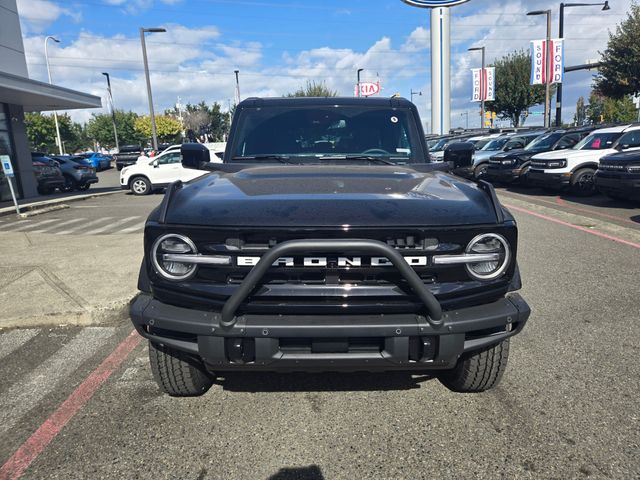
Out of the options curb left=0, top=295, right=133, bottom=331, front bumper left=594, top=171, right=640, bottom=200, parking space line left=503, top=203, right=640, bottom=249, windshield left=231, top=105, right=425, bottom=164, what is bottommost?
parking space line left=503, top=203, right=640, bottom=249

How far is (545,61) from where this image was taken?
26281 millimetres

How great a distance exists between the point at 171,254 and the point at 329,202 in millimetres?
816

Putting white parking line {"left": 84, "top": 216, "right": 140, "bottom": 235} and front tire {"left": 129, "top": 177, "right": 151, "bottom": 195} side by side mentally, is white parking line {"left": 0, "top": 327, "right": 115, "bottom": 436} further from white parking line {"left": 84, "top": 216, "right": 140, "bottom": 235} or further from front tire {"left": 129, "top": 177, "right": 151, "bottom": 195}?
front tire {"left": 129, "top": 177, "right": 151, "bottom": 195}

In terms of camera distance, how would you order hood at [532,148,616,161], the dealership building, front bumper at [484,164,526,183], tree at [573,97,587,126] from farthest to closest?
tree at [573,97,587,126]
the dealership building
front bumper at [484,164,526,183]
hood at [532,148,616,161]

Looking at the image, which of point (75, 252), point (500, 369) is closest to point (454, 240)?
point (500, 369)

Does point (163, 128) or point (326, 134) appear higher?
point (163, 128)

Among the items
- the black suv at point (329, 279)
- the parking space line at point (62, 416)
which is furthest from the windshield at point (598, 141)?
the parking space line at point (62, 416)

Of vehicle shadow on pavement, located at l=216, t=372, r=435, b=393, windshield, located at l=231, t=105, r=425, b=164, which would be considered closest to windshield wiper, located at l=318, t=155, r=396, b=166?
windshield, located at l=231, t=105, r=425, b=164

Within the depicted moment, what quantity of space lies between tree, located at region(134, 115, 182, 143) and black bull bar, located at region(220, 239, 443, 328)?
71258 mm

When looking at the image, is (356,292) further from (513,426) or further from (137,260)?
(137,260)

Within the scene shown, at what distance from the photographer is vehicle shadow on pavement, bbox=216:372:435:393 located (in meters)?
3.15

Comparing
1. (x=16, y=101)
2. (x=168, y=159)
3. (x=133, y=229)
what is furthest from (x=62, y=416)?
(x=16, y=101)

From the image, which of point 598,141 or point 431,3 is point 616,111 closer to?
point 431,3

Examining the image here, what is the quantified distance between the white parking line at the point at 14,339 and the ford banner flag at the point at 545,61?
2811 cm
